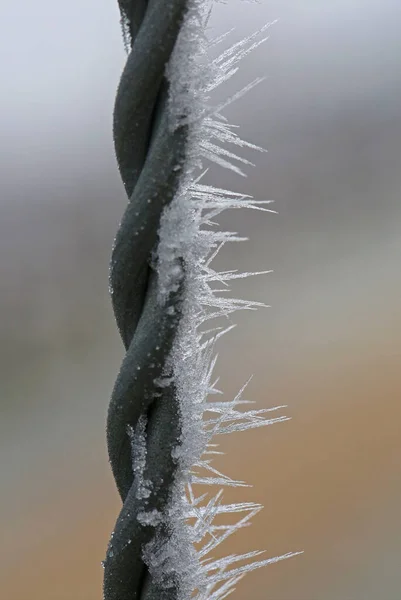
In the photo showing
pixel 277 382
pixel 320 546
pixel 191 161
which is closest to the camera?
pixel 191 161

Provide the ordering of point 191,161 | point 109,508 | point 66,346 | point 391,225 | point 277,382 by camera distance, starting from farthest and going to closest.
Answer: point 391,225, point 66,346, point 277,382, point 109,508, point 191,161

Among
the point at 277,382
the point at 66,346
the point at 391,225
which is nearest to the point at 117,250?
the point at 277,382

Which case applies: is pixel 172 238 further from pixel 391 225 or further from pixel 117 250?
pixel 391 225

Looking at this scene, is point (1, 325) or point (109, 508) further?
point (1, 325)

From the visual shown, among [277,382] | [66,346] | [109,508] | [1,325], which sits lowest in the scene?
[109,508]
